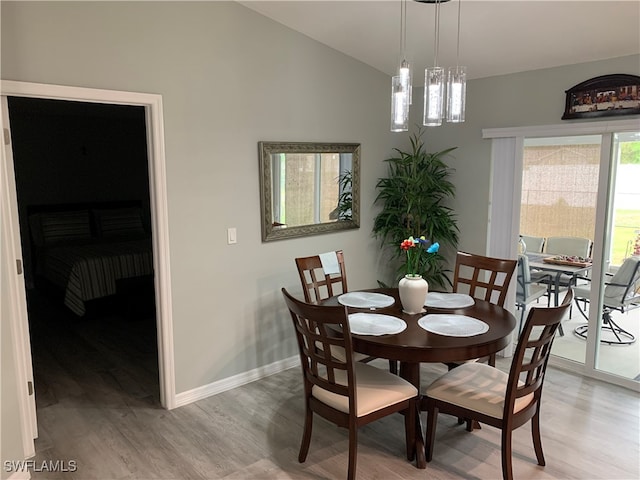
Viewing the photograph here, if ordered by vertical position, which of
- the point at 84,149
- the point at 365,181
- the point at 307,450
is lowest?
the point at 307,450

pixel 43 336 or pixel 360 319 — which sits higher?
pixel 360 319

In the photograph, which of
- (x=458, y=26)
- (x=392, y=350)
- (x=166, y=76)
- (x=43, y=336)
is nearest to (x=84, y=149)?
(x=43, y=336)

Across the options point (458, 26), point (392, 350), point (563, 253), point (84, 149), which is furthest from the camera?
point (84, 149)

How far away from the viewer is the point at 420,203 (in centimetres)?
438

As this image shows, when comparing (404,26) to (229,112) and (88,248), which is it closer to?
(229,112)

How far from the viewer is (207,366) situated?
349 centimetres

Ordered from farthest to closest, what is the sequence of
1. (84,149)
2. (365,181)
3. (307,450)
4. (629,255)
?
(84,149) < (365,181) < (629,255) < (307,450)

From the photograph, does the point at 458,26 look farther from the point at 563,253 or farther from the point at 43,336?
the point at 43,336

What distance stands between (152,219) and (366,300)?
1525 millimetres

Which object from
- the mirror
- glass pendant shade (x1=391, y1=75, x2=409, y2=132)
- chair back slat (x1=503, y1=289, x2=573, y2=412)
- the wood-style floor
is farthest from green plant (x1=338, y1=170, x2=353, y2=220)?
chair back slat (x1=503, y1=289, x2=573, y2=412)

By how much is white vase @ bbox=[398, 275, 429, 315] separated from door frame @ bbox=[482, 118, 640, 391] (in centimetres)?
169

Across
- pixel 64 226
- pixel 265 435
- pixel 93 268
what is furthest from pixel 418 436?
pixel 64 226

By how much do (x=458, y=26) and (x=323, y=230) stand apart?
1.91 metres

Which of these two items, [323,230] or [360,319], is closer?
[360,319]
